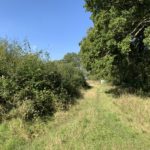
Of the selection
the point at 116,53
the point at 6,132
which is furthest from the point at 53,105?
the point at 116,53

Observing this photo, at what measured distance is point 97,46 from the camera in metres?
21.1

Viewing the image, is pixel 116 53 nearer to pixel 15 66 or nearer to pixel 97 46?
pixel 97 46

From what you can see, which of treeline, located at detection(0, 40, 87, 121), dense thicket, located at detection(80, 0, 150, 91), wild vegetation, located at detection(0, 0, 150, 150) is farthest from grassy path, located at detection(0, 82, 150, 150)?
dense thicket, located at detection(80, 0, 150, 91)

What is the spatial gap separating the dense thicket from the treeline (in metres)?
5.76

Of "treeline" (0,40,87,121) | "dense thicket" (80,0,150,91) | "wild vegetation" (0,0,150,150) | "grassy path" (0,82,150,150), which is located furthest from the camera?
"dense thicket" (80,0,150,91)

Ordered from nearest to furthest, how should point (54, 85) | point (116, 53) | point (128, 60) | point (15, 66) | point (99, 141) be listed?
point (99, 141) < point (15, 66) < point (54, 85) < point (116, 53) < point (128, 60)

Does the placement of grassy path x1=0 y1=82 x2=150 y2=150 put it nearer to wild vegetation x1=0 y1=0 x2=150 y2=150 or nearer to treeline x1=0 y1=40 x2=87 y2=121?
wild vegetation x1=0 y1=0 x2=150 y2=150

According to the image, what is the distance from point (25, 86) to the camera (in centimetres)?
1345

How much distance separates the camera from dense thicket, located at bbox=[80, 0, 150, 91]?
18750mm

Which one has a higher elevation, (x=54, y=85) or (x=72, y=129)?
(x=54, y=85)

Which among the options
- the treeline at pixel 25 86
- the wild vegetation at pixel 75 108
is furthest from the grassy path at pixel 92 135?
the treeline at pixel 25 86

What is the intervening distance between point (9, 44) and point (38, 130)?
5.70 meters

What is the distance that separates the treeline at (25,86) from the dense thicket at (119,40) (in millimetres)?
5762

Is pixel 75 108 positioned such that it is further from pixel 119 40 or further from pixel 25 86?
pixel 119 40
